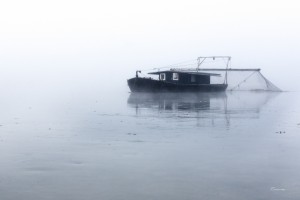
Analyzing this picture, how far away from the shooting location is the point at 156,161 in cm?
1074

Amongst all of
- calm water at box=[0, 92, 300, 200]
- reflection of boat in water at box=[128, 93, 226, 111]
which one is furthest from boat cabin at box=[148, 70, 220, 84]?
calm water at box=[0, 92, 300, 200]

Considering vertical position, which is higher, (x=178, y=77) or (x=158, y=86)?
(x=178, y=77)

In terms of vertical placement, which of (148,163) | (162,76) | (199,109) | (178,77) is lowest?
(148,163)

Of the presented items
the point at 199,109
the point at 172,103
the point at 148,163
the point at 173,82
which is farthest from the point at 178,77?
the point at 148,163

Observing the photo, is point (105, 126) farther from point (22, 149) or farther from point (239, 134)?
point (22, 149)

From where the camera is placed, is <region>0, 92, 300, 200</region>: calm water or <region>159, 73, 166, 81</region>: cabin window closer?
<region>0, 92, 300, 200</region>: calm water

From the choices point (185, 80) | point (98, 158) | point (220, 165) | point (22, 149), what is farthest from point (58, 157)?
point (185, 80)

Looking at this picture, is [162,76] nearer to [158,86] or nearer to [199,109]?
[158,86]

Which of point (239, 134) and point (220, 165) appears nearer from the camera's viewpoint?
point (220, 165)

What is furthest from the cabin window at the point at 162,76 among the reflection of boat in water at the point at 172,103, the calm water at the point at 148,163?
the calm water at the point at 148,163

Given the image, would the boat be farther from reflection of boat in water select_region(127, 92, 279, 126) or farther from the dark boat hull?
reflection of boat in water select_region(127, 92, 279, 126)

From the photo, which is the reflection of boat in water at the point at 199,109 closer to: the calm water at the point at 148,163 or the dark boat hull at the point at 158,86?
the calm water at the point at 148,163

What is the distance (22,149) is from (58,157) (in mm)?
1744

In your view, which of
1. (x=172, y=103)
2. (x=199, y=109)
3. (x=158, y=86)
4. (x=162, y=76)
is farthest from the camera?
(x=162, y=76)
